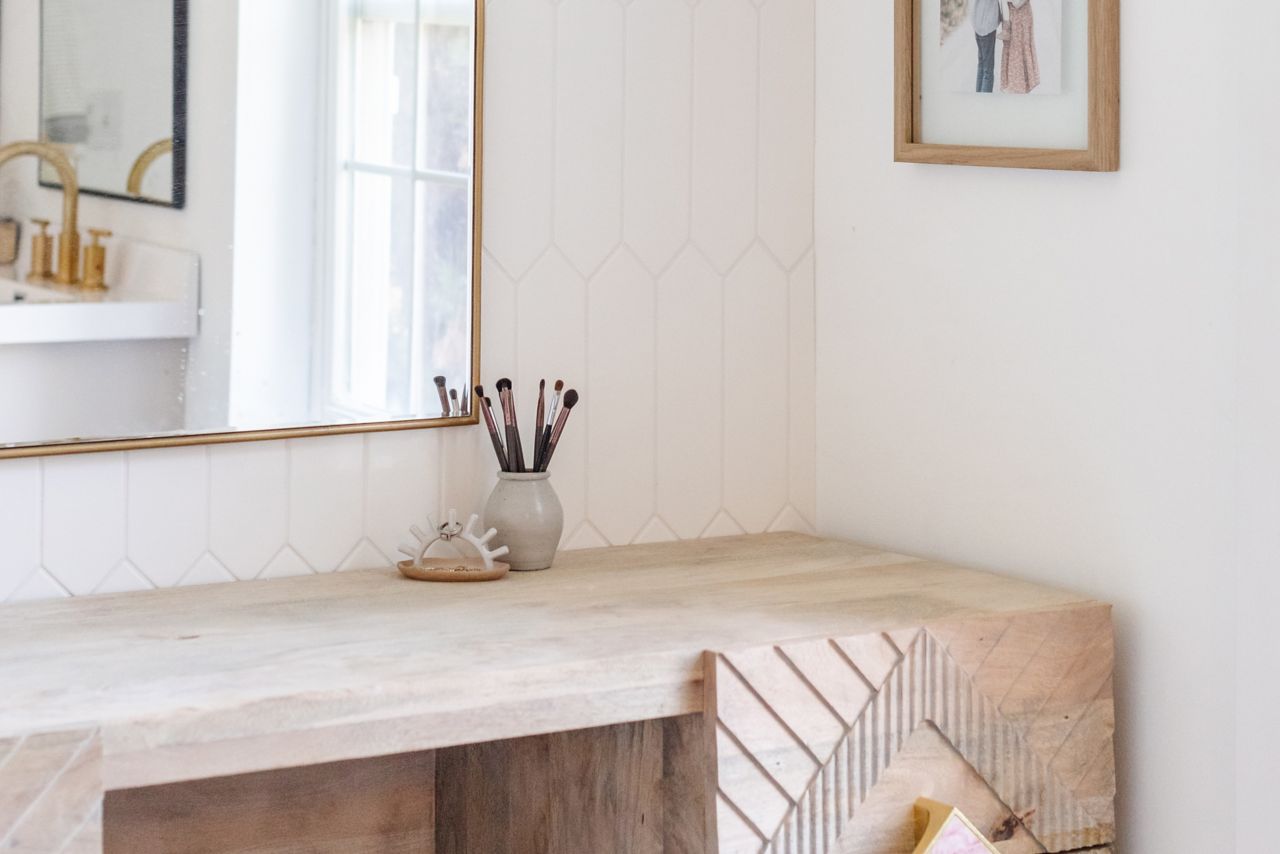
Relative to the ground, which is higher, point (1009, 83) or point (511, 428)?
point (1009, 83)

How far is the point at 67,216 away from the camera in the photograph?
4.95 feet

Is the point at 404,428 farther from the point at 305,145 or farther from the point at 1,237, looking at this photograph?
the point at 1,237

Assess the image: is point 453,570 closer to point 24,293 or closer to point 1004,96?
point 24,293

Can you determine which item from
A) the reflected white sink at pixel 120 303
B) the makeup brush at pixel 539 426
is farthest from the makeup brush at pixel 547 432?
the reflected white sink at pixel 120 303

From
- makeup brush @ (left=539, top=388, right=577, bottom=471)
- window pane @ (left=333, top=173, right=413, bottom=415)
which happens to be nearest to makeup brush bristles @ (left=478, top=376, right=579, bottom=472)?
makeup brush @ (left=539, top=388, right=577, bottom=471)

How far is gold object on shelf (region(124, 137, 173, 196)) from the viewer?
5.05 feet

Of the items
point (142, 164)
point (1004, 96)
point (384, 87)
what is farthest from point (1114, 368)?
point (142, 164)

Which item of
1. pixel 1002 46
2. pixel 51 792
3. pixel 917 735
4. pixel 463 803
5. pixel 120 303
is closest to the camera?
pixel 51 792

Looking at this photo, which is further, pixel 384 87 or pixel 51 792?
pixel 384 87

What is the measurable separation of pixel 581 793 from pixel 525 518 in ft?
1.01

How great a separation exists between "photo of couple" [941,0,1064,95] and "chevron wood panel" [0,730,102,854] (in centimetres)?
112

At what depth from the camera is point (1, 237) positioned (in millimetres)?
1485

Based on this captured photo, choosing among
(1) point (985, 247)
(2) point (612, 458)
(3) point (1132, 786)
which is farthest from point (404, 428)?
(3) point (1132, 786)

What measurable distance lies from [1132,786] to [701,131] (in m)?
0.91
